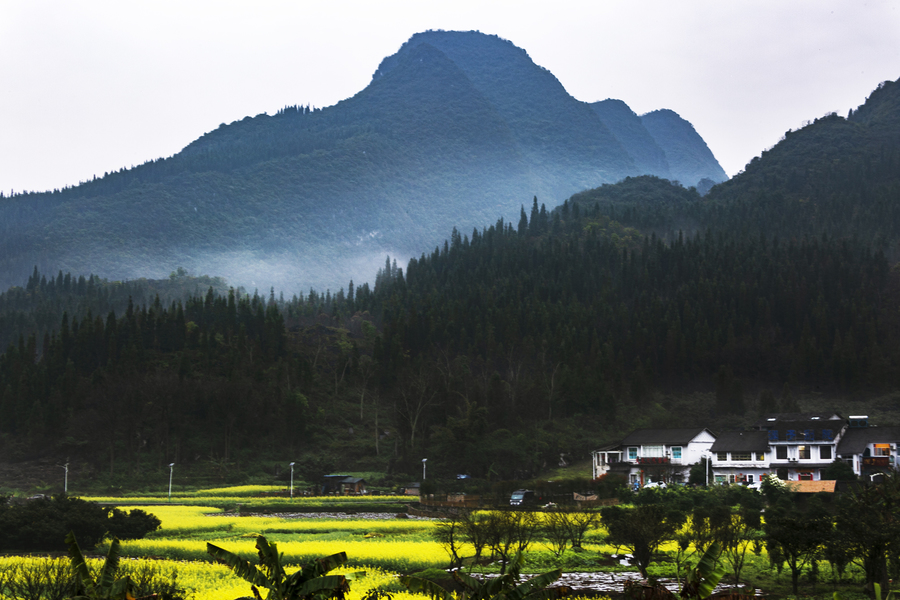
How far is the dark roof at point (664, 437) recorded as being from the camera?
3873 inches

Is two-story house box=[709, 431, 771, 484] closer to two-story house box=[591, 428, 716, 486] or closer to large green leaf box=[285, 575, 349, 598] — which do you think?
two-story house box=[591, 428, 716, 486]

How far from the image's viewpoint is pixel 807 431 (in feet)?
298

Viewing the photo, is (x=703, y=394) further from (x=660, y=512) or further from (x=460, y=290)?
(x=660, y=512)

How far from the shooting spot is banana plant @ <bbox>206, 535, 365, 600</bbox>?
1831 cm

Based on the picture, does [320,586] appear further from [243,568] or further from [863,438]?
[863,438]

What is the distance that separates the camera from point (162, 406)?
396 feet

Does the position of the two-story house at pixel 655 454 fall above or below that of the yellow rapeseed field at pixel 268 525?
above

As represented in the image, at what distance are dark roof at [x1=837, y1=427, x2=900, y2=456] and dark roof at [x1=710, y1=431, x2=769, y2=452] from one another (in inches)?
301

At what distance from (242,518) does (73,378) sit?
7737 cm

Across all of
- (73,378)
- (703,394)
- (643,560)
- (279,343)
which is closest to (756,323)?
(703,394)

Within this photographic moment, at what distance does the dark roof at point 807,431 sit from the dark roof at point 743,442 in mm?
1231

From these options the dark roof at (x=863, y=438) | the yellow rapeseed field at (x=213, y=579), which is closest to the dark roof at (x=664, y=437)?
the dark roof at (x=863, y=438)

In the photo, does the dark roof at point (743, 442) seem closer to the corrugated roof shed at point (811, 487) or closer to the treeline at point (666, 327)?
the corrugated roof shed at point (811, 487)

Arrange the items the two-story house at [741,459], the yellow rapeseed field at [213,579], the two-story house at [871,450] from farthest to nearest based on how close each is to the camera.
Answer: the two-story house at [741,459], the two-story house at [871,450], the yellow rapeseed field at [213,579]
